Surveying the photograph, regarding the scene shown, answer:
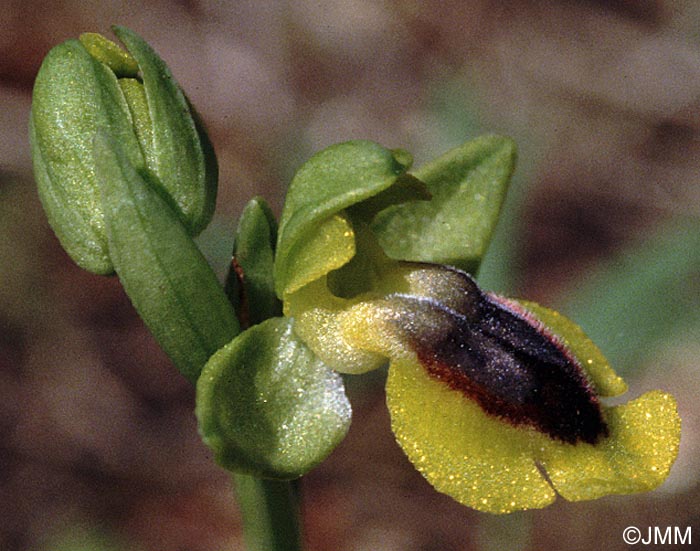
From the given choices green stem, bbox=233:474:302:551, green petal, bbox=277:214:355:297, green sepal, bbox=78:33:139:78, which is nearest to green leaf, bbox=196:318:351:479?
green petal, bbox=277:214:355:297

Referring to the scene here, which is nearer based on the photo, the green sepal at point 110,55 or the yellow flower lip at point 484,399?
the yellow flower lip at point 484,399

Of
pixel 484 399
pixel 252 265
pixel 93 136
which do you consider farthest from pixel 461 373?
pixel 93 136

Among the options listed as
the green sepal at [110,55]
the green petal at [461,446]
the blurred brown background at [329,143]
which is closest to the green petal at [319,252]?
the green petal at [461,446]

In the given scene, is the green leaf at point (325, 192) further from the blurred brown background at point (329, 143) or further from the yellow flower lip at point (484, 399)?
the blurred brown background at point (329, 143)

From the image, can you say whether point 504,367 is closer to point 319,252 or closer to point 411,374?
point 411,374

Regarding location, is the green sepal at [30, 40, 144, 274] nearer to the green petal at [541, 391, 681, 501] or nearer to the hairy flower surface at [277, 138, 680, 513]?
the hairy flower surface at [277, 138, 680, 513]

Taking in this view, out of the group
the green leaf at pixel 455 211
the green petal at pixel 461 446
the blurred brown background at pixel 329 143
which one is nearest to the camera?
the green petal at pixel 461 446

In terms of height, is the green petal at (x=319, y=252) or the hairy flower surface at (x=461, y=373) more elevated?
the green petal at (x=319, y=252)

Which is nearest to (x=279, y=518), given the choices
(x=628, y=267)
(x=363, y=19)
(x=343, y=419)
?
(x=343, y=419)
